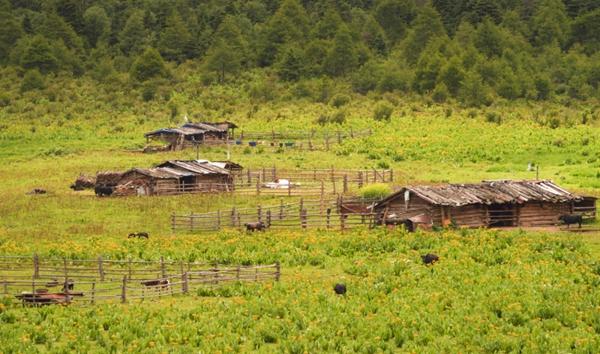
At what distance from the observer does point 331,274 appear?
38906mm

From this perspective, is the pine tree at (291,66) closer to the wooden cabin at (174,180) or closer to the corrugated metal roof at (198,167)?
the corrugated metal roof at (198,167)

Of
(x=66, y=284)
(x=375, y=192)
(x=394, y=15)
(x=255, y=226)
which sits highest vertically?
(x=394, y=15)

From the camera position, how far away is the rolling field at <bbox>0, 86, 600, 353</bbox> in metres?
28.8

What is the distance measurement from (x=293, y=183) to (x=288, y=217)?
14263 millimetres

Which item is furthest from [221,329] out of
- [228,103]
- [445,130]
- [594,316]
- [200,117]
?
[228,103]

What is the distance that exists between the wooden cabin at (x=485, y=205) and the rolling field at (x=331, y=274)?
2192mm

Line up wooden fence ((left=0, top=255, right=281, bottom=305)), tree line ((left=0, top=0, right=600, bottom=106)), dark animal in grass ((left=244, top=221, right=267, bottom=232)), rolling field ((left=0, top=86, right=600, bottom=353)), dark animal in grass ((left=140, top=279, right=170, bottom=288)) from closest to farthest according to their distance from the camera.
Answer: rolling field ((left=0, top=86, right=600, bottom=353)) < wooden fence ((left=0, top=255, right=281, bottom=305)) < dark animal in grass ((left=140, top=279, right=170, bottom=288)) < dark animal in grass ((left=244, top=221, right=267, bottom=232)) < tree line ((left=0, top=0, right=600, bottom=106))

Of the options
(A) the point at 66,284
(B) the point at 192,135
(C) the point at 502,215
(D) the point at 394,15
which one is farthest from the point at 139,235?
(D) the point at 394,15

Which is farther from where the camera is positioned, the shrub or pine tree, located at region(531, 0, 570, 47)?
pine tree, located at region(531, 0, 570, 47)

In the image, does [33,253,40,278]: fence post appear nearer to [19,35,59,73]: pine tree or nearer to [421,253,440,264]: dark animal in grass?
[421,253,440,264]: dark animal in grass

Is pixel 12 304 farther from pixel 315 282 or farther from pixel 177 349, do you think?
A: pixel 315 282

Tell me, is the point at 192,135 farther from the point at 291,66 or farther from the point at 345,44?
the point at 345,44

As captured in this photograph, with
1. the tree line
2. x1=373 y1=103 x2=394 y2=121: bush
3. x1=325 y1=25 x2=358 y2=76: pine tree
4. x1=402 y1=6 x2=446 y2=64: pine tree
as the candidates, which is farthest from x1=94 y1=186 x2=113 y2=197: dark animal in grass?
x1=402 y1=6 x2=446 y2=64: pine tree

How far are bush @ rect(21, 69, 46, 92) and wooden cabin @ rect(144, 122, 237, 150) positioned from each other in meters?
28.1
